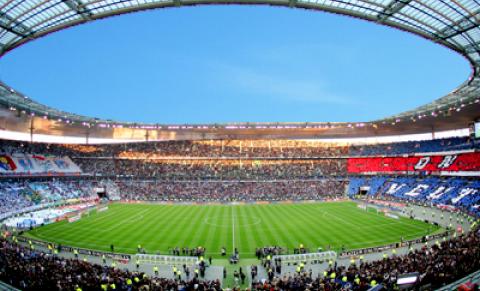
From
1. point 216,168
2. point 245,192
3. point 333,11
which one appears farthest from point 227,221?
point 216,168

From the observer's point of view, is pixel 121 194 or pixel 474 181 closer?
pixel 474 181

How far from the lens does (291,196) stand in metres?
62.8

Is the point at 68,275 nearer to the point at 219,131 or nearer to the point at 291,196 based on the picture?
the point at 291,196

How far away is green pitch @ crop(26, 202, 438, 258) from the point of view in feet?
99.5

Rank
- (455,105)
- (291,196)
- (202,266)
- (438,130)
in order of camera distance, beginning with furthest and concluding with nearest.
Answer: (438,130) < (291,196) < (455,105) < (202,266)

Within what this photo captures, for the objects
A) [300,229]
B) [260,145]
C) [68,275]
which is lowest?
[300,229]

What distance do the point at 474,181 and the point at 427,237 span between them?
25.0 metres

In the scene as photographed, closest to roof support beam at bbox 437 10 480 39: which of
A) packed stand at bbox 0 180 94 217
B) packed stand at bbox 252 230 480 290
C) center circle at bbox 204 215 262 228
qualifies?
packed stand at bbox 252 230 480 290

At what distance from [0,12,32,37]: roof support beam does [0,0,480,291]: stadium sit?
0.45 ft

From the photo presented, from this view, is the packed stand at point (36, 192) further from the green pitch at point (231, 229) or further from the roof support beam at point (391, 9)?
the roof support beam at point (391, 9)

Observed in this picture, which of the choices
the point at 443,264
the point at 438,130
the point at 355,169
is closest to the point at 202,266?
the point at 443,264

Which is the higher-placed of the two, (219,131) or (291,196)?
(219,131)

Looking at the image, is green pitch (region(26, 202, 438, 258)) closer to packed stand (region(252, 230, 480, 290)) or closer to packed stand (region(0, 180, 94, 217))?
packed stand (region(252, 230, 480, 290))

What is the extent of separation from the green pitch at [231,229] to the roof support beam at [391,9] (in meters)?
19.6
